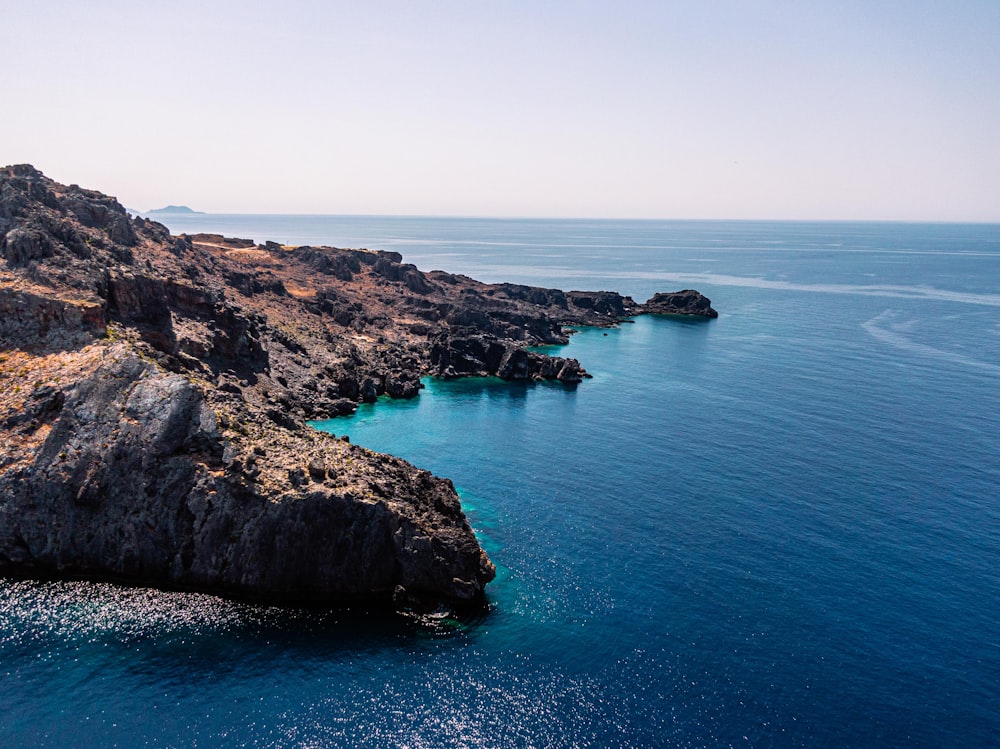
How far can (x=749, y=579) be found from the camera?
62969 mm

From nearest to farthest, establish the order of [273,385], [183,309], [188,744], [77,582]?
1. [188,744]
2. [77,582]
3. [183,309]
4. [273,385]

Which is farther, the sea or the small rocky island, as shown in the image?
the small rocky island

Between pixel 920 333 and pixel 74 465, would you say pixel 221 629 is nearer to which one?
pixel 74 465

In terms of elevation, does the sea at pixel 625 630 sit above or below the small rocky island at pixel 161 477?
below

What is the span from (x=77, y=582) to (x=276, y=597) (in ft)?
57.6

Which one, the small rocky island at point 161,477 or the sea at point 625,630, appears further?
the small rocky island at point 161,477

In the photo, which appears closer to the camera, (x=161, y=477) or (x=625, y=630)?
(x=625, y=630)

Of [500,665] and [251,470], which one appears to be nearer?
[500,665]

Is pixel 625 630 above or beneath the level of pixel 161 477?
beneath

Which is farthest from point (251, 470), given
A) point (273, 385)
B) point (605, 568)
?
point (273, 385)

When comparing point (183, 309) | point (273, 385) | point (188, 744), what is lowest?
point (188, 744)

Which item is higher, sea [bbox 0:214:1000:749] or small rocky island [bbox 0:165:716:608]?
small rocky island [bbox 0:165:716:608]

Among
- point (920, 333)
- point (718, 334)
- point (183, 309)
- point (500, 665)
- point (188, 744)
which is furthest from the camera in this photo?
point (718, 334)

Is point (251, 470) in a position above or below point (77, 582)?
above
